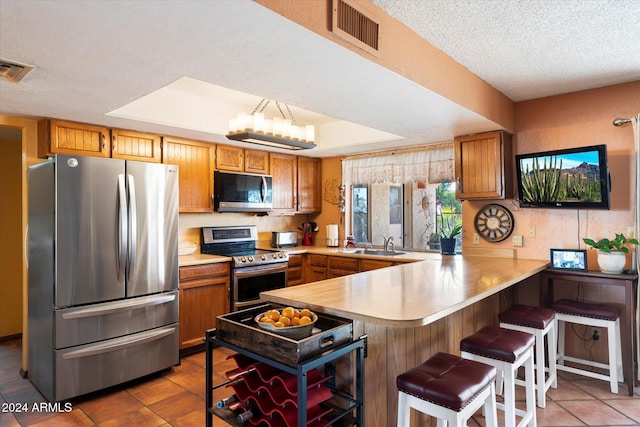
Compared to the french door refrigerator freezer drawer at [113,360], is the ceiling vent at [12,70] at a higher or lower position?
higher

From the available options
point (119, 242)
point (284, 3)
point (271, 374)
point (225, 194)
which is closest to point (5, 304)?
point (119, 242)

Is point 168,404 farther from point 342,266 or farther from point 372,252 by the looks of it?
point 372,252

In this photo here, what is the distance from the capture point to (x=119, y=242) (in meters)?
2.90

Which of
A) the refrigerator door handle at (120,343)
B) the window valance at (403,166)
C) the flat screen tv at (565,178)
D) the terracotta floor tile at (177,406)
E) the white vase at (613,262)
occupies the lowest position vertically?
the terracotta floor tile at (177,406)

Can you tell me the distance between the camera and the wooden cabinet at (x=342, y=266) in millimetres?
4348

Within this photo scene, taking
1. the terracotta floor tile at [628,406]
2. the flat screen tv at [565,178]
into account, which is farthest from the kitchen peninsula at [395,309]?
the terracotta floor tile at [628,406]

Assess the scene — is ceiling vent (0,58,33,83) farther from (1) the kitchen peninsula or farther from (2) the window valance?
(2) the window valance

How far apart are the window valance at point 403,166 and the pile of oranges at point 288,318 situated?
2928 mm

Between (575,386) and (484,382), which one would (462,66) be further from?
(575,386)

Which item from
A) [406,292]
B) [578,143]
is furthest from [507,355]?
[578,143]

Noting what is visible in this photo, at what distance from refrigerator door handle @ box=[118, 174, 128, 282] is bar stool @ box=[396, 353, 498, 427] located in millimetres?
2278

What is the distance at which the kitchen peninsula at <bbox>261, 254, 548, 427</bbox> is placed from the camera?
1.73 m

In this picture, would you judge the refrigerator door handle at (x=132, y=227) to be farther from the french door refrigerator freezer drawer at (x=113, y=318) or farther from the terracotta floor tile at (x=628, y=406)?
the terracotta floor tile at (x=628, y=406)

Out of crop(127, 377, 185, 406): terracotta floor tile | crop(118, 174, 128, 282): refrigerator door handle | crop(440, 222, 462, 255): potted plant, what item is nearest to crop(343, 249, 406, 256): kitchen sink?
crop(440, 222, 462, 255): potted plant
